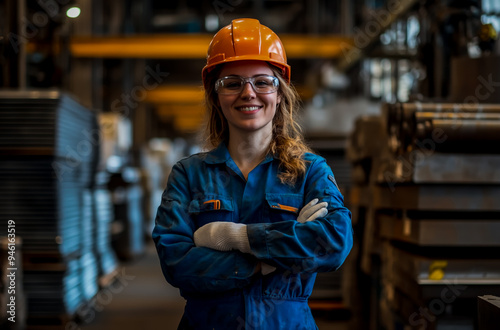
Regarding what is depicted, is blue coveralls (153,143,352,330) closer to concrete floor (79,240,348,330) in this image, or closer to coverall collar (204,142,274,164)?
coverall collar (204,142,274,164)

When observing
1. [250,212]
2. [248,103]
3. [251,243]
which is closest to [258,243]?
[251,243]

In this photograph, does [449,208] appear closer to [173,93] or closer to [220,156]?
[220,156]

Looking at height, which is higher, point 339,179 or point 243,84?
point 243,84

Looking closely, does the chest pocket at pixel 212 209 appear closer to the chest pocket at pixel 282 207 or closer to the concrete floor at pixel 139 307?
the chest pocket at pixel 282 207

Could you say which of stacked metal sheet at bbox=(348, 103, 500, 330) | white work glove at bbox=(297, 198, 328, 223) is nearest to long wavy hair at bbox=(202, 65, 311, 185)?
white work glove at bbox=(297, 198, 328, 223)

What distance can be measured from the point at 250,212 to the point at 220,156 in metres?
0.26

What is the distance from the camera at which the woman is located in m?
1.86

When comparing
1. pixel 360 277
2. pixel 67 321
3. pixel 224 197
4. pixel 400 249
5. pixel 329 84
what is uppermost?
pixel 329 84

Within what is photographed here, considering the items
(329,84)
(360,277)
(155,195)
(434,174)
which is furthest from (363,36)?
(155,195)

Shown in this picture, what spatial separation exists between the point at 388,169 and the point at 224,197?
6.95 feet

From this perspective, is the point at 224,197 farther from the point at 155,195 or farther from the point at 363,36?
the point at 155,195

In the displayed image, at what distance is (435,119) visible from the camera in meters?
3.25

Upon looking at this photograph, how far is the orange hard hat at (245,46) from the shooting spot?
80.5 inches

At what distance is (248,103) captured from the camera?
6.52 ft
